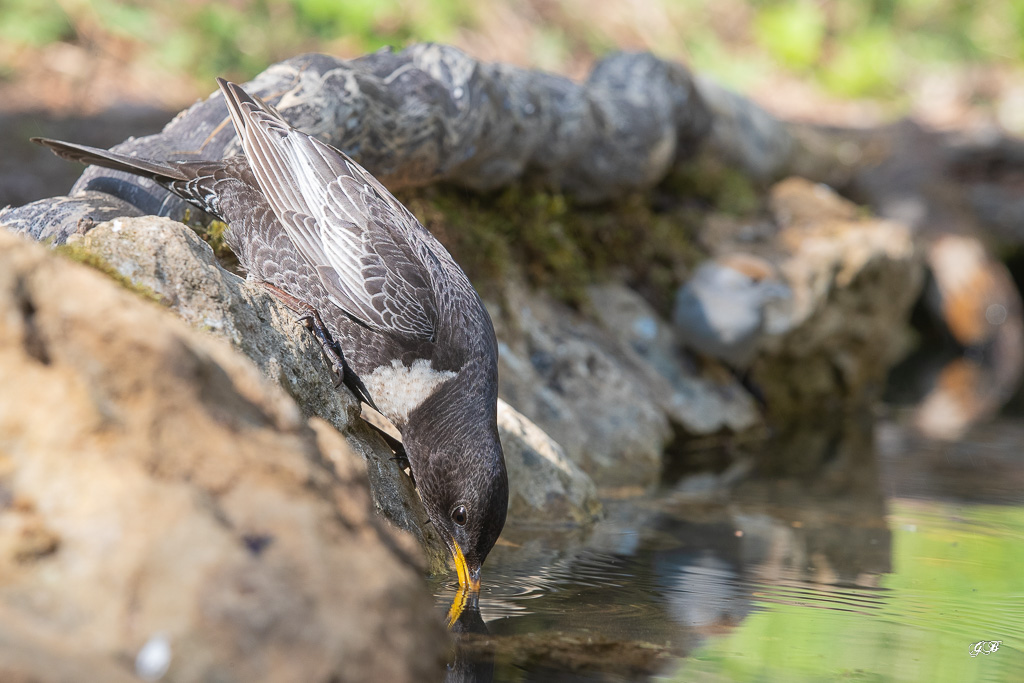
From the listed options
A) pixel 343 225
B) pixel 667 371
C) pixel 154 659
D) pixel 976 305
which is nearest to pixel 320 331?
pixel 343 225

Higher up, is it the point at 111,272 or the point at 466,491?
the point at 111,272

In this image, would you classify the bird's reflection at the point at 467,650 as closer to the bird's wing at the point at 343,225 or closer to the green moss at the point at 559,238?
the bird's wing at the point at 343,225

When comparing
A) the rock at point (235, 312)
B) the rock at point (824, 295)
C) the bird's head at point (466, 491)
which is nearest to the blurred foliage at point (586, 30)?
the rock at point (824, 295)

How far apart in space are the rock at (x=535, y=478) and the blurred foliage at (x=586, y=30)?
7123mm

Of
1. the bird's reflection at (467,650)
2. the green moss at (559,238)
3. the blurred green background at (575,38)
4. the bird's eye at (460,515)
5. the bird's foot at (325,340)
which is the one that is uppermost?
the blurred green background at (575,38)

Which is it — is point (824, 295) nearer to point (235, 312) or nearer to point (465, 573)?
point (465, 573)

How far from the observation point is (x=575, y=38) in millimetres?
13555

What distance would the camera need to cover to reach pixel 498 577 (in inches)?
132

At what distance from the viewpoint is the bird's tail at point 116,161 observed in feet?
11.1

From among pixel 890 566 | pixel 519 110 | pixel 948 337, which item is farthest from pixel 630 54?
pixel 948 337

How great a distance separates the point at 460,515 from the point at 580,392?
261 centimetres

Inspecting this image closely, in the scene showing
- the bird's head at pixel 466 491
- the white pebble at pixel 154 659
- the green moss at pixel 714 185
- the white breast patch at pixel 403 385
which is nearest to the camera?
the white pebble at pixel 154 659

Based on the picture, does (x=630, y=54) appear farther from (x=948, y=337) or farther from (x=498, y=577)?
(x=948, y=337)

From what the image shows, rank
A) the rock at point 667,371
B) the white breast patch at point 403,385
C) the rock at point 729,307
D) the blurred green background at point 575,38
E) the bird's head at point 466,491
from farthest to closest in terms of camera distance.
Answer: the blurred green background at point 575,38
the rock at point 729,307
the rock at point 667,371
the white breast patch at point 403,385
the bird's head at point 466,491
